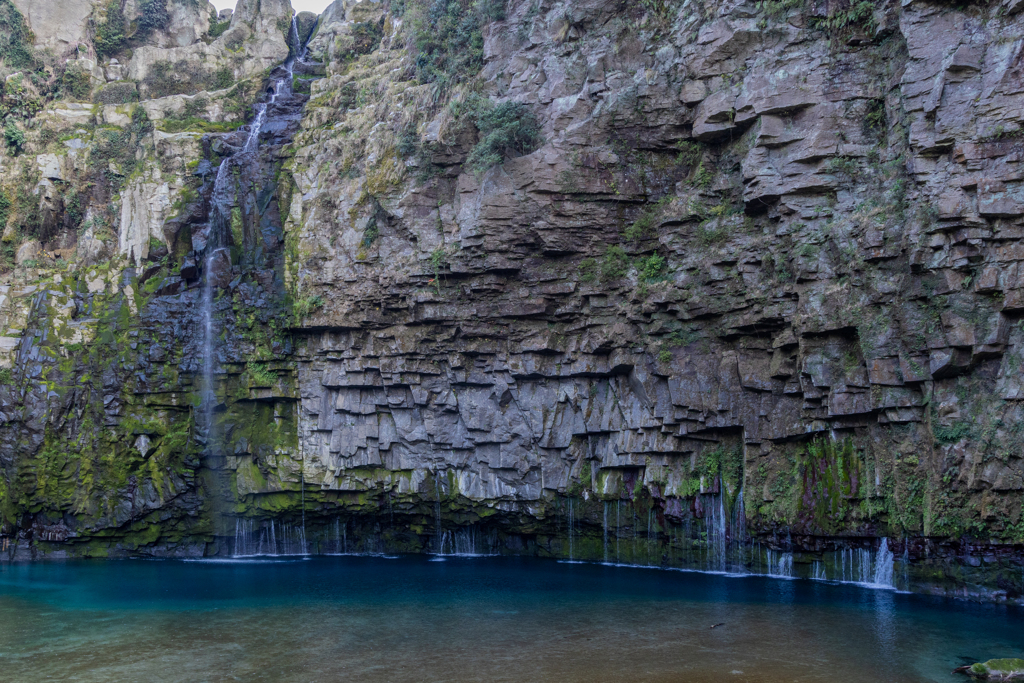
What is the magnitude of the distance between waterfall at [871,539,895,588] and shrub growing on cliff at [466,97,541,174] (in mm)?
13941

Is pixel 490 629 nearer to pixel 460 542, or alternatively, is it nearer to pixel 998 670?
pixel 998 670

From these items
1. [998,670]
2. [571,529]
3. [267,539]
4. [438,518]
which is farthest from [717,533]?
[267,539]

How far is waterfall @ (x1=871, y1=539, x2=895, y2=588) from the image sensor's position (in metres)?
16.9

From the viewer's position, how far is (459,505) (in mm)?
23172

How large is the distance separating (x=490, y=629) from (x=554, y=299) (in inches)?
394

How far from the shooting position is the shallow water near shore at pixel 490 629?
1196 cm

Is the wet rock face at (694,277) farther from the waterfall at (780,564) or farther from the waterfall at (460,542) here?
the waterfall at (460,542)

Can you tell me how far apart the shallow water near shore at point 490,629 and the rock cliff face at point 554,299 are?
2.58 metres

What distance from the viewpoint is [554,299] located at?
21.5 metres

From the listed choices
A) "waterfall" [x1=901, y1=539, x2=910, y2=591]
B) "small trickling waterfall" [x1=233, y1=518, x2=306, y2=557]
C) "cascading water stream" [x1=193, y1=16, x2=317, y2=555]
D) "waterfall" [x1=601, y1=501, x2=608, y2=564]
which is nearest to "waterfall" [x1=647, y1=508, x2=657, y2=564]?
"waterfall" [x1=601, y1=501, x2=608, y2=564]

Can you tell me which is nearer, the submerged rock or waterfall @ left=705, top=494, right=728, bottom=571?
the submerged rock

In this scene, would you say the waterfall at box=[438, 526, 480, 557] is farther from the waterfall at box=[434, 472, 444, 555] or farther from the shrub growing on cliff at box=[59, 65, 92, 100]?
the shrub growing on cliff at box=[59, 65, 92, 100]

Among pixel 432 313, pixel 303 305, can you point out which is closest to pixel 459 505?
pixel 432 313

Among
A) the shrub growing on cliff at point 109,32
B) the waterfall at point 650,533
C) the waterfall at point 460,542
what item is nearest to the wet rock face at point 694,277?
the waterfall at point 650,533
